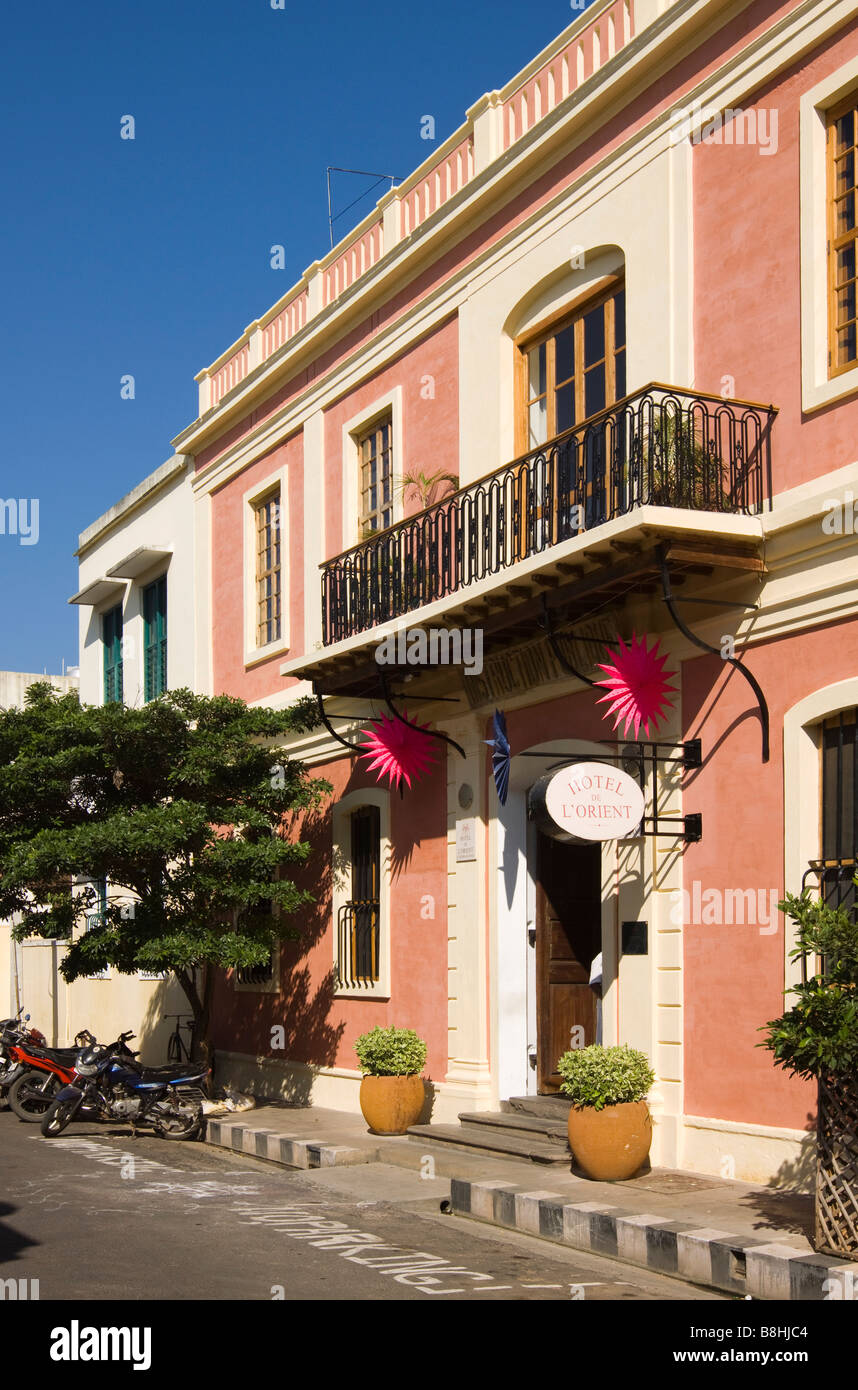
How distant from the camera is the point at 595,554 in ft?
34.4

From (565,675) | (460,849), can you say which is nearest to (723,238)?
(565,675)

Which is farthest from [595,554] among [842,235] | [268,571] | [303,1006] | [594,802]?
[268,571]

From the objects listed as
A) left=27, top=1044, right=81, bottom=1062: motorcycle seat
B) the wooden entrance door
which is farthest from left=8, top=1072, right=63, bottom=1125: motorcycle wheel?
the wooden entrance door

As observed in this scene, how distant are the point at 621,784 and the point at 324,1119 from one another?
20.2 ft

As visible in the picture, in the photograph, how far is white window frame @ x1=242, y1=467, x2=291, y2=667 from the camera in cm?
1772

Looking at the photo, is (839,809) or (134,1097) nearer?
(839,809)

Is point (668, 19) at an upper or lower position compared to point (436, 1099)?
upper

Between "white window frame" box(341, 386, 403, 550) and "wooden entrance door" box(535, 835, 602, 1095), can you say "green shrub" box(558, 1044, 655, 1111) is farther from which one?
"white window frame" box(341, 386, 403, 550)

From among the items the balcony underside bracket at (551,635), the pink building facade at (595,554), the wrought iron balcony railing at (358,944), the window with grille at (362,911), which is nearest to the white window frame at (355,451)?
the pink building facade at (595,554)

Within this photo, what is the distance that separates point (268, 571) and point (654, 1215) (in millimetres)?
11138

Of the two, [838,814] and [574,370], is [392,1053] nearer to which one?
[838,814]

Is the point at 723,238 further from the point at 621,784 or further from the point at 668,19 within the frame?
the point at 621,784

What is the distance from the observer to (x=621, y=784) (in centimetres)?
1044

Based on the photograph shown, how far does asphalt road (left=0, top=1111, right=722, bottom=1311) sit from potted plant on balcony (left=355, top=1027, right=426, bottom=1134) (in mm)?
1145
